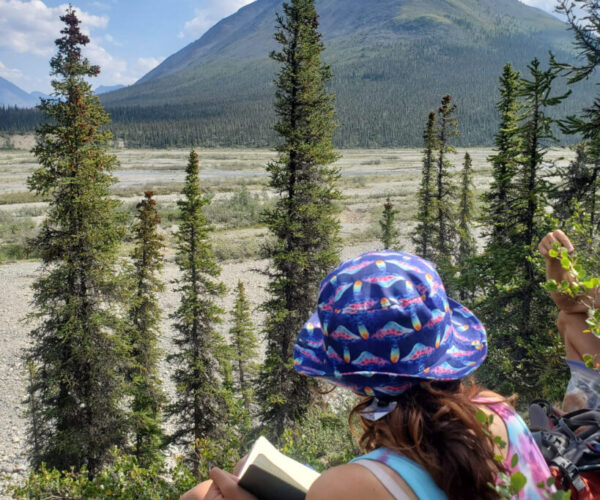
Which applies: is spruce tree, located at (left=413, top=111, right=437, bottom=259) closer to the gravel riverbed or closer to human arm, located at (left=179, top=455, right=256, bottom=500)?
the gravel riverbed

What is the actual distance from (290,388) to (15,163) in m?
104

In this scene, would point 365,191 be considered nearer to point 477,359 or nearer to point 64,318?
point 64,318

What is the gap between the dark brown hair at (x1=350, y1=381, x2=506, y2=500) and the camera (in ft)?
4.36

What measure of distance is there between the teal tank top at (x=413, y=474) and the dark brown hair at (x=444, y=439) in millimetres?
23

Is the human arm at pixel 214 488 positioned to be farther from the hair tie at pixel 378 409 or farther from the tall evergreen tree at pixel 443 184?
the tall evergreen tree at pixel 443 184

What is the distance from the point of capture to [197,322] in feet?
46.1

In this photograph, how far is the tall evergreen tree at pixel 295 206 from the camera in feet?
46.3

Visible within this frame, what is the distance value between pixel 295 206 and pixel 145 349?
668cm

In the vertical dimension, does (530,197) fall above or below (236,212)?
above

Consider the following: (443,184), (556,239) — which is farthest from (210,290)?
(443,184)

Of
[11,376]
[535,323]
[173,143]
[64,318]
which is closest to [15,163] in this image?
[173,143]

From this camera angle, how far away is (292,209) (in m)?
14.3

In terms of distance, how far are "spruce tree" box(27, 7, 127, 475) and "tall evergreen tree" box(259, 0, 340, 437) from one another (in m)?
4.55

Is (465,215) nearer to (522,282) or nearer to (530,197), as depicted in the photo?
(530,197)
